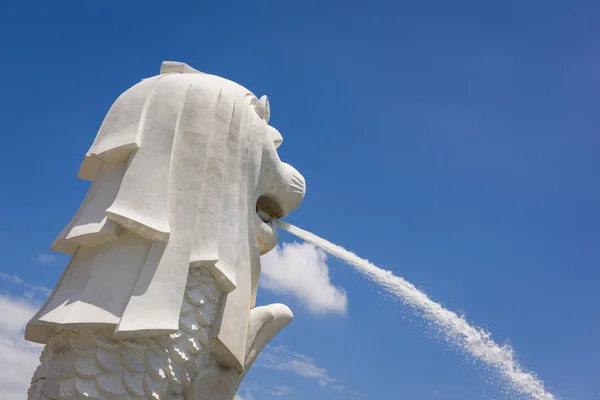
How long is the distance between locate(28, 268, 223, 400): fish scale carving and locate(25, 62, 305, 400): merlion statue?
0.01 metres

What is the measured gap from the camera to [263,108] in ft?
22.7

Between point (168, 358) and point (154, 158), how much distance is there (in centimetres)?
175

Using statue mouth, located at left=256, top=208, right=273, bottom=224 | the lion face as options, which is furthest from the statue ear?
statue mouth, located at left=256, top=208, right=273, bottom=224

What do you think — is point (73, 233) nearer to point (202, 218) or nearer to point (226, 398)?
point (202, 218)

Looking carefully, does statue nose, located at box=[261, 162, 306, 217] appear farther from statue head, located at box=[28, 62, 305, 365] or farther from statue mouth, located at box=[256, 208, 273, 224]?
statue mouth, located at box=[256, 208, 273, 224]

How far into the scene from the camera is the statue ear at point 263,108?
6.90 metres

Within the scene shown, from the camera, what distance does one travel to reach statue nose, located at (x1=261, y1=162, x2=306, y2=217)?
688 cm

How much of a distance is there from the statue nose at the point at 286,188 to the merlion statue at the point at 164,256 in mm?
160

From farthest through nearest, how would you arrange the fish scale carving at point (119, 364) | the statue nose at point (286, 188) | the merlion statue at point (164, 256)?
the statue nose at point (286, 188), the merlion statue at point (164, 256), the fish scale carving at point (119, 364)

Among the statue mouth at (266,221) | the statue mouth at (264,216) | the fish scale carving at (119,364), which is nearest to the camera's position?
the fish scale carving at (119,364)

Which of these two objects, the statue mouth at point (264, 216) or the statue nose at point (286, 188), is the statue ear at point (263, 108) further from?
the statue mouth at point (264, 216)

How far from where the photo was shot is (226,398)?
19.5ft

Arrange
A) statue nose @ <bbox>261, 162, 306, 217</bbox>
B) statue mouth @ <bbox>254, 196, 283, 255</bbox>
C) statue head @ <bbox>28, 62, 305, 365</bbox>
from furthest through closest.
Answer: statue nose @ <bbox>261, 162, 306, 217</bbox>
statue mouth @ <bbox>254, 196, 283, 255</bbox>
statue head @ <bbox>28, 62, 305, 365</bbox>

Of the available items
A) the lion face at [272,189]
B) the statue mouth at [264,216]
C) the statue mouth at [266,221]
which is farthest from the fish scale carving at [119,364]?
the statue mouth at [264,216]
